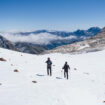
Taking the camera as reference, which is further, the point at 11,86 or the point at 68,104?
the point at 11,86

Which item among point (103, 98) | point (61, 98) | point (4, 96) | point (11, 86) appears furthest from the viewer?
point (103, 98)

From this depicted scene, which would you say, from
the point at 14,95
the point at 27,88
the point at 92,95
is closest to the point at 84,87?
the point at 92,95

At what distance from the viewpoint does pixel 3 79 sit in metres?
19.8

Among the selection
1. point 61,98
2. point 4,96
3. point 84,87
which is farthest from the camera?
point 84,87

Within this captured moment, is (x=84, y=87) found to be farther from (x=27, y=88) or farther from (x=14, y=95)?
(x=14, y=95)

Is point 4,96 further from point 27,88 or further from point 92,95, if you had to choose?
point 92,95

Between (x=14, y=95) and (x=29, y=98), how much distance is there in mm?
1380

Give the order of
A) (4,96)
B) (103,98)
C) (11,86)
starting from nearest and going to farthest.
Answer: (4,96) → (11,86) → (103,98)

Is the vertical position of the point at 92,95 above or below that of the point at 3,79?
below

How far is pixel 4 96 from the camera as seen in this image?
15.0 m

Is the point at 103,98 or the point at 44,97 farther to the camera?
the point at 103,98

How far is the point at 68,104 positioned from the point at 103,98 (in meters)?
5.25

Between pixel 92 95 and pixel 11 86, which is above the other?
pixel 11 86

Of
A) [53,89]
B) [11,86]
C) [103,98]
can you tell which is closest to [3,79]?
[11,86]
